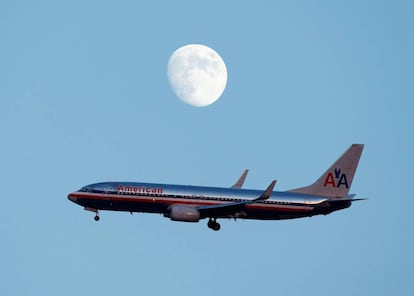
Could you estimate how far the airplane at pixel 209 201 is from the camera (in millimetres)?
95125

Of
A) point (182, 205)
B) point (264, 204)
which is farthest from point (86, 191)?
point (264, 204)

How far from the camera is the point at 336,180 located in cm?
10275

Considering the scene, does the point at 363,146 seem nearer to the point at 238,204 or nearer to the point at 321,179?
the point at 321,179

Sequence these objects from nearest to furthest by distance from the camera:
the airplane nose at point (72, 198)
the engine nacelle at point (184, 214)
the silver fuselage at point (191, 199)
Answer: the engine nacelle at point (184, 214)
the silver fuselage at point (191, 199)
the airplane nose at point (72, 198)

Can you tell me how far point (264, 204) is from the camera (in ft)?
321

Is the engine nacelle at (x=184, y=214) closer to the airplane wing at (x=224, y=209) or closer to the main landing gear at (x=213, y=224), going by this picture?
the airplane wing at (x=224, y=209)

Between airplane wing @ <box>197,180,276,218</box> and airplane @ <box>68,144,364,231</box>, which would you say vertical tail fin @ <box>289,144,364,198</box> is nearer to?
airplane @ <box>68,144,364,231</box>

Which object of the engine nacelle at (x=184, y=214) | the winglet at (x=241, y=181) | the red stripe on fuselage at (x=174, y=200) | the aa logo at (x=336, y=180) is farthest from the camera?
the winglet at (x=241, y=181)

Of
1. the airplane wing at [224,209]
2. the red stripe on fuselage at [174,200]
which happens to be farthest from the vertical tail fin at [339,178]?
the airplane wing at [224,209]

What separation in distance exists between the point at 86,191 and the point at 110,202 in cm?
301

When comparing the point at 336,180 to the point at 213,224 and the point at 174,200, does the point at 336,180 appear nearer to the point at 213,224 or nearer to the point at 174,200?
the point at 213,224

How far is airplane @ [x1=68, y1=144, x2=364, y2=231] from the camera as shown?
9512cm

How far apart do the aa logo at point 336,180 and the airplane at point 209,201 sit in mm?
561

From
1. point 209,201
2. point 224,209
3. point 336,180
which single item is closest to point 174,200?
point 209,201
